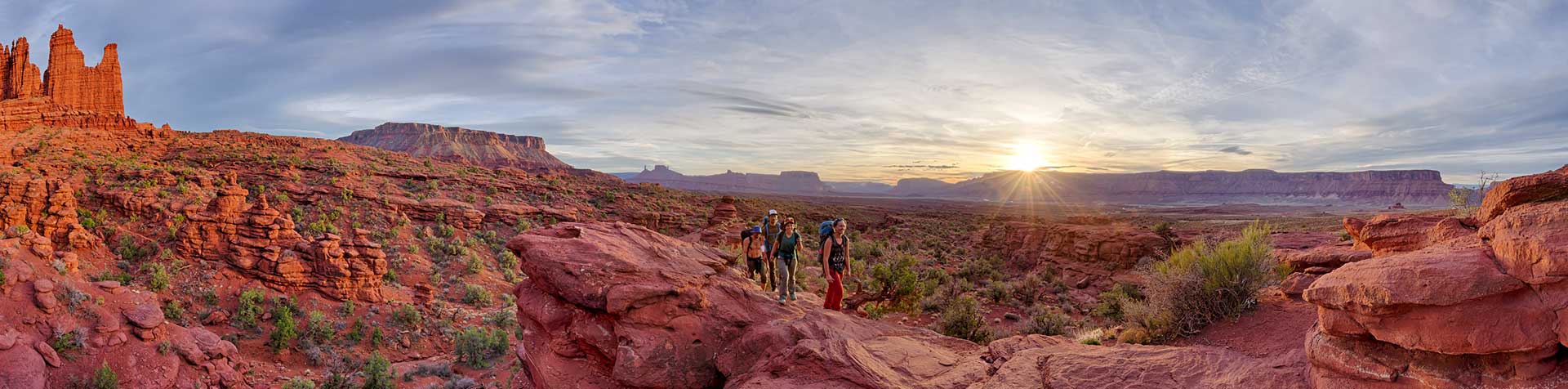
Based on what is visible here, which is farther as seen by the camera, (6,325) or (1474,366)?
(6,325)

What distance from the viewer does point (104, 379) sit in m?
9.99

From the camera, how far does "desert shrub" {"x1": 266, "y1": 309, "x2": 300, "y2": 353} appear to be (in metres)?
13.5

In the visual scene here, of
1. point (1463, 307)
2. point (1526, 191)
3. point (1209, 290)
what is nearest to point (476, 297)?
point (1209, 290)

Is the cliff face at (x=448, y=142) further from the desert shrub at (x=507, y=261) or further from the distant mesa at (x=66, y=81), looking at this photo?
the desert shrub at (x=507, y=261)

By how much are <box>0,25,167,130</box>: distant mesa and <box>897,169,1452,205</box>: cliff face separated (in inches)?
6578

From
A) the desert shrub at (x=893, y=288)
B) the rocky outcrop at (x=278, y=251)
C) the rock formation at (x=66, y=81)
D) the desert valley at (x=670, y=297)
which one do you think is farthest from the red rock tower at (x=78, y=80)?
the desert shrub at (x=893, y=288)

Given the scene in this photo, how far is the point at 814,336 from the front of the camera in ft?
21.8

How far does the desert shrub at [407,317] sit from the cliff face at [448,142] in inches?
4114

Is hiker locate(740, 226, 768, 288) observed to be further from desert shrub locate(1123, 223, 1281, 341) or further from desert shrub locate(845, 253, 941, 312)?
desert shrub locate(1123, 223, 1281, 341)

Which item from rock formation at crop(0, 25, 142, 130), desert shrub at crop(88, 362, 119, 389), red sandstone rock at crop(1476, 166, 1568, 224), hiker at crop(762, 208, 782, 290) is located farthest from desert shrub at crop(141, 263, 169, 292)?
rock formation at crop(0, 25, 142, 130)

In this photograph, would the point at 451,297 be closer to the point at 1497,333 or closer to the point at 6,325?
the point at 6,325

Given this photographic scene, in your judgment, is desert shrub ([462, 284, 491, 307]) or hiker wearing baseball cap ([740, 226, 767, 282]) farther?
desert shrub ([462, 284, 491, 307])

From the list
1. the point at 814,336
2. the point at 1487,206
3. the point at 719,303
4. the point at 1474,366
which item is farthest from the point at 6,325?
the point at 1487,206

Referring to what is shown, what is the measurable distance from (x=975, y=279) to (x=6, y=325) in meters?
25.2
